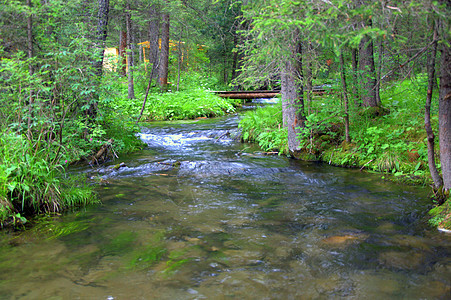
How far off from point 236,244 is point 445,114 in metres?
3.23

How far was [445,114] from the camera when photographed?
459 cm

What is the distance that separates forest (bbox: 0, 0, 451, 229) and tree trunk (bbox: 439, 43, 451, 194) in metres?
0.02

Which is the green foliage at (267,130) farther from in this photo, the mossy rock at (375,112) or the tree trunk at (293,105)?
the mossy rock at (375,112)

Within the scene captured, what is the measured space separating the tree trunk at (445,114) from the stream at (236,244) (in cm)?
86

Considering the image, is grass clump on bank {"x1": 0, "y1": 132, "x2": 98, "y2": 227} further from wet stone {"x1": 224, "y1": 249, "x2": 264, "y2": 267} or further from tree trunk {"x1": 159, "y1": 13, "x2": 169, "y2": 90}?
tree trunk {"x1": 159, "y1": 13, "x2": 169, "y2": 90}

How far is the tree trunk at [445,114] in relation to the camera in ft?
14.1

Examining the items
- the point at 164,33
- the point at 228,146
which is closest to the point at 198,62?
the point at 164,33

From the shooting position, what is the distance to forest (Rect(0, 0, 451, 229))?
153 inches

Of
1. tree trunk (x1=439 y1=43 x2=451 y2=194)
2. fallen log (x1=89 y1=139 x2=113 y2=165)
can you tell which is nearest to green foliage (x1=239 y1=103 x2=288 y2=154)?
fallen log (x1=89 y1=139 x2=113 y2=165)

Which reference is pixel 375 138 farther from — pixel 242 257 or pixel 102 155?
pixel 102 155

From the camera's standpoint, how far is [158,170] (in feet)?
28.0

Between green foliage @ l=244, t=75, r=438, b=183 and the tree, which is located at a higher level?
the tree

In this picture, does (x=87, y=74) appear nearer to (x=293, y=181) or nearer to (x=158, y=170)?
(x=158, y=170)

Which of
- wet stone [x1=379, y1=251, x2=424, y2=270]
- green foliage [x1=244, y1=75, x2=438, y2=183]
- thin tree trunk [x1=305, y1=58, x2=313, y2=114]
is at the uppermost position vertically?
thin tree trunk [x1=305, y1=58, x2=313, y2=114]
